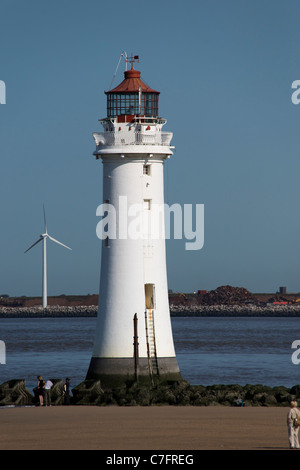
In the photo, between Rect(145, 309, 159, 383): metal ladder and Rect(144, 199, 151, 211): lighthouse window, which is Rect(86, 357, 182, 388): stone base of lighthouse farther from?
Rect(144, 199, 151, 211): lighthouse window

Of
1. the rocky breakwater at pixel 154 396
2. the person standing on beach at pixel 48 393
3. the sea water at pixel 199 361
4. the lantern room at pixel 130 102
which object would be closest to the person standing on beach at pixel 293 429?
the rocky breakwater at pixel 154 396

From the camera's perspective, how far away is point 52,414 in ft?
112

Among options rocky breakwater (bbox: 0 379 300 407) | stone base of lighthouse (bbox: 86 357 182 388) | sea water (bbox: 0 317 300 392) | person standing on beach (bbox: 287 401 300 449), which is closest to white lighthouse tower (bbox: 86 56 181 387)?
stone base of lighthouse (bbox: 86 357 182 388)

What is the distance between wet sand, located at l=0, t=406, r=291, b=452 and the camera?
26.6 meters

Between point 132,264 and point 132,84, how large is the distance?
662 cm

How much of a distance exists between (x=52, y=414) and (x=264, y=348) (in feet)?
175

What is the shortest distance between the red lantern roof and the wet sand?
1145 cm

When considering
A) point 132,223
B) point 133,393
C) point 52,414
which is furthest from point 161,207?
point 52,414

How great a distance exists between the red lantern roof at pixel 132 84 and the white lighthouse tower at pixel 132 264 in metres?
1.17

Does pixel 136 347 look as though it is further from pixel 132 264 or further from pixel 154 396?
pixel 132 264

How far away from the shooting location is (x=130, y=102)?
132 ft

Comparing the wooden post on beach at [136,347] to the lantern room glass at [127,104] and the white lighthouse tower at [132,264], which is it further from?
the lantern room glass at [127,104]

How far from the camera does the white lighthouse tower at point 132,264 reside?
39.1m
